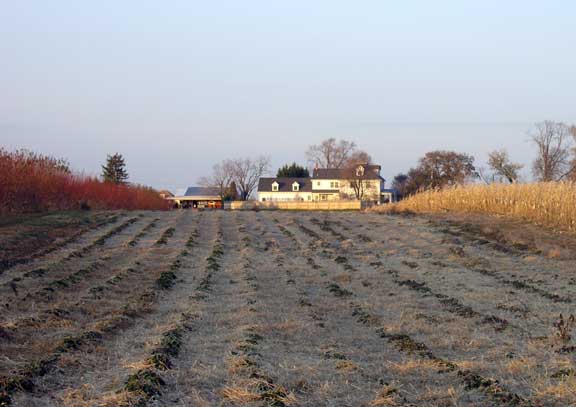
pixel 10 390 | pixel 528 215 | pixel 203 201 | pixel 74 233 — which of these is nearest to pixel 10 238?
pixel 74 233

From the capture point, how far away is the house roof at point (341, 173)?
3361 inches

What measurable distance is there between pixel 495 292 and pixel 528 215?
46.9 ft

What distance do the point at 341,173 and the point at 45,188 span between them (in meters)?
59.6

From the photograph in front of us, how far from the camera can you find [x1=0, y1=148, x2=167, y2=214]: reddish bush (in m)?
27.4

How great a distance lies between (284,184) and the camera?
93.1 m

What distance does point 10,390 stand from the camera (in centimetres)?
563

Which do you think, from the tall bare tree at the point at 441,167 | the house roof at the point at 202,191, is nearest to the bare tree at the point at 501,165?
the tall bare tree at the point at 441,167

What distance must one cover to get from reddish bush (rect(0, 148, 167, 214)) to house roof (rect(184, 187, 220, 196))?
55.0 meters

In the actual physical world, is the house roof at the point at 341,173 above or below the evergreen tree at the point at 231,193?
above

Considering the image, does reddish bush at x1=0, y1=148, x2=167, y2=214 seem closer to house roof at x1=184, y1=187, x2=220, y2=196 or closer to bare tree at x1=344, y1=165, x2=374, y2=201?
bare tree at x1=344, y1=165, x2=374, y2=201

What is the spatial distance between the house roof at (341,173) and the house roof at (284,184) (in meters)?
1.87

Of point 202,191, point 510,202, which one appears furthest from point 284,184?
point 510,202

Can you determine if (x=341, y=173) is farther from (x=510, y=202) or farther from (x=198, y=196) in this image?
A: (x=510, y=202)

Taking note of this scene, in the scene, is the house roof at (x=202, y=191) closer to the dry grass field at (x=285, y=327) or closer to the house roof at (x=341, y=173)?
the house roof at (x=341, y=173)
